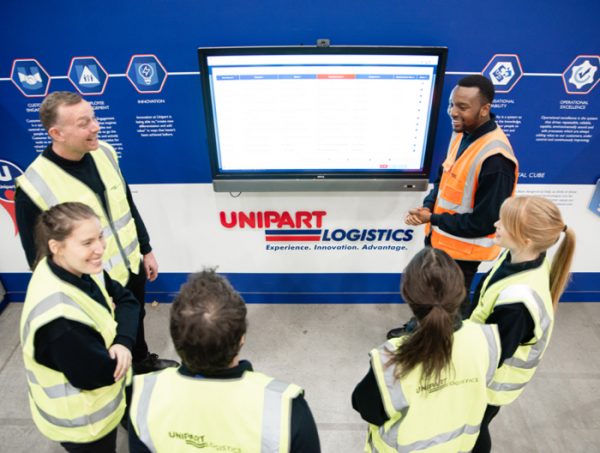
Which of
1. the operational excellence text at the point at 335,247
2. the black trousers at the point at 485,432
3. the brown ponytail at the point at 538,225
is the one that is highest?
the brown ponytail at the point at 538,225

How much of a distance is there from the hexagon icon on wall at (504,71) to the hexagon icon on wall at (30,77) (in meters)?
2.59

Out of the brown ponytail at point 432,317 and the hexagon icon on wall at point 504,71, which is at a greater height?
the hexagon icon on wall at point 504,71

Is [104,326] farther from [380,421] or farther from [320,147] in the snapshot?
[320,147]

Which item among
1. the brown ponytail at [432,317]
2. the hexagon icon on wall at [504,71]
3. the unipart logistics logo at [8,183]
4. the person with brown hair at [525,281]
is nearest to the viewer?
the brown ponytail at [432,317]

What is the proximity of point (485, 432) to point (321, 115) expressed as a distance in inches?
71.7

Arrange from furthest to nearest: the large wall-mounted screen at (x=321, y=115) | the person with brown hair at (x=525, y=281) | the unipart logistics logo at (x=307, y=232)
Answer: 1. the unipart logistics logo at (x=307, y=232)
2. the large wall-mounted screen at (x=321, y=115)
3. the person with brown hair at (x=525, y=281)

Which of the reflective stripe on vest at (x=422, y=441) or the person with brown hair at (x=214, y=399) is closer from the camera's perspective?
the person with brown hair at (x=214, y=399)

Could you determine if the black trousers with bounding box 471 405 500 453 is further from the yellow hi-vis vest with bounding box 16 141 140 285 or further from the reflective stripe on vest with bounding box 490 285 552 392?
the yellow hi-vis vest with bounding box 16 141 140 285

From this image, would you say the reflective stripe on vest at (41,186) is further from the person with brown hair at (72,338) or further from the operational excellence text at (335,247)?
the operational excellence text at (335,247)

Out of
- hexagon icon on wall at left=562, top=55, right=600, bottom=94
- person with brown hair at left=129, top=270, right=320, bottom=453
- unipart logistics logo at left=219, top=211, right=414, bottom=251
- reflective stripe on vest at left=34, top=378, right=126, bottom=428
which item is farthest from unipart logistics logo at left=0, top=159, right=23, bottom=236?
hexagon icon on wall at left=562, top=55, right=600, bottom=94

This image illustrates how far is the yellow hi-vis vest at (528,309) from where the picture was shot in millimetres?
1505

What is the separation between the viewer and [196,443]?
1068mm

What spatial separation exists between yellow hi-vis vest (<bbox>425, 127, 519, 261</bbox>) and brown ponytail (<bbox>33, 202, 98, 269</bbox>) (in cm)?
175

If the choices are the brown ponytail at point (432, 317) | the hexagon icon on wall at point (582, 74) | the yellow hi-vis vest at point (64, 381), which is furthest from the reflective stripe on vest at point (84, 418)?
the hexagon icon on wall at point (582, 74)
